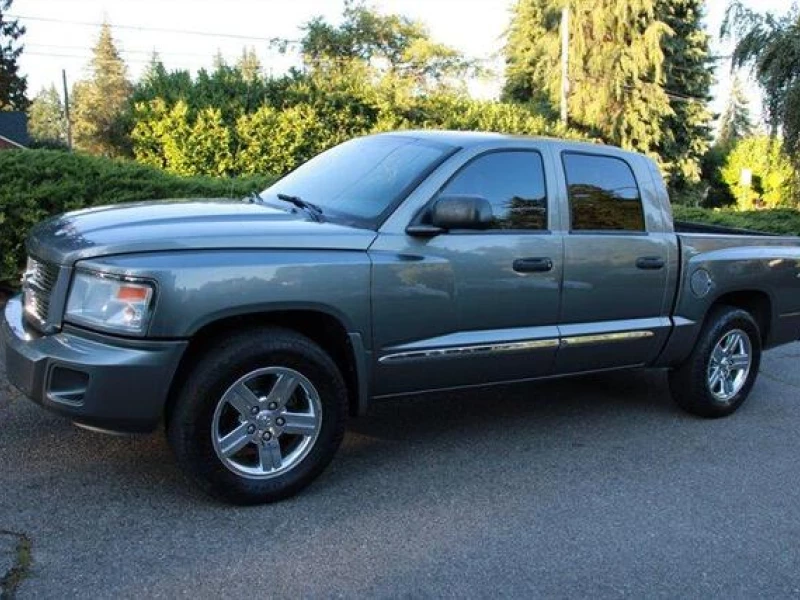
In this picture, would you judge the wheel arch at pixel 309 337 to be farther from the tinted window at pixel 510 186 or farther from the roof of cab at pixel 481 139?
the roof of cab at pixel 481 139

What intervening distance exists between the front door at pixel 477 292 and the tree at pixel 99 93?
79240 millimetres

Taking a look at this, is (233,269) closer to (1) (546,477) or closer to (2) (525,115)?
(1) (546,477)

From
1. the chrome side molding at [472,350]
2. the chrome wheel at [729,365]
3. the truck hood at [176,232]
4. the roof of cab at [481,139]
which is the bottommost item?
the chrome wheel at [729,365]

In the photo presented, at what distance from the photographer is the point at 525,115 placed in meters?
22.0

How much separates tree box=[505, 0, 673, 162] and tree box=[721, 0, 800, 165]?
15692 millimetres

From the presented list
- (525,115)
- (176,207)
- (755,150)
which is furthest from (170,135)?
(755,150)

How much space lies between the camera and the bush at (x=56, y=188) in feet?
23.5

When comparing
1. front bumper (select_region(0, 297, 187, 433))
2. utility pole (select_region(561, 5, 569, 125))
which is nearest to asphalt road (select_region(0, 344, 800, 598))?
front bumper (select_region(0, 297, 187, 433))

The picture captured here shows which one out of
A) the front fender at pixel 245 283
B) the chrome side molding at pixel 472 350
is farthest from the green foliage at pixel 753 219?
the front fender at pixel 245 283

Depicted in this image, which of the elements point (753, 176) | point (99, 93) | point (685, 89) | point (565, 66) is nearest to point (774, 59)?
point (565, 66)

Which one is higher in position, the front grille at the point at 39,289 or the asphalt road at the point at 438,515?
the front grille at the point at 39,289

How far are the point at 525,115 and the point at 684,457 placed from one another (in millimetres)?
18034

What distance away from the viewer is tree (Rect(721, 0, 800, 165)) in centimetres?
1503

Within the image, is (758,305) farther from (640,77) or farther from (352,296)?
(640,77)
